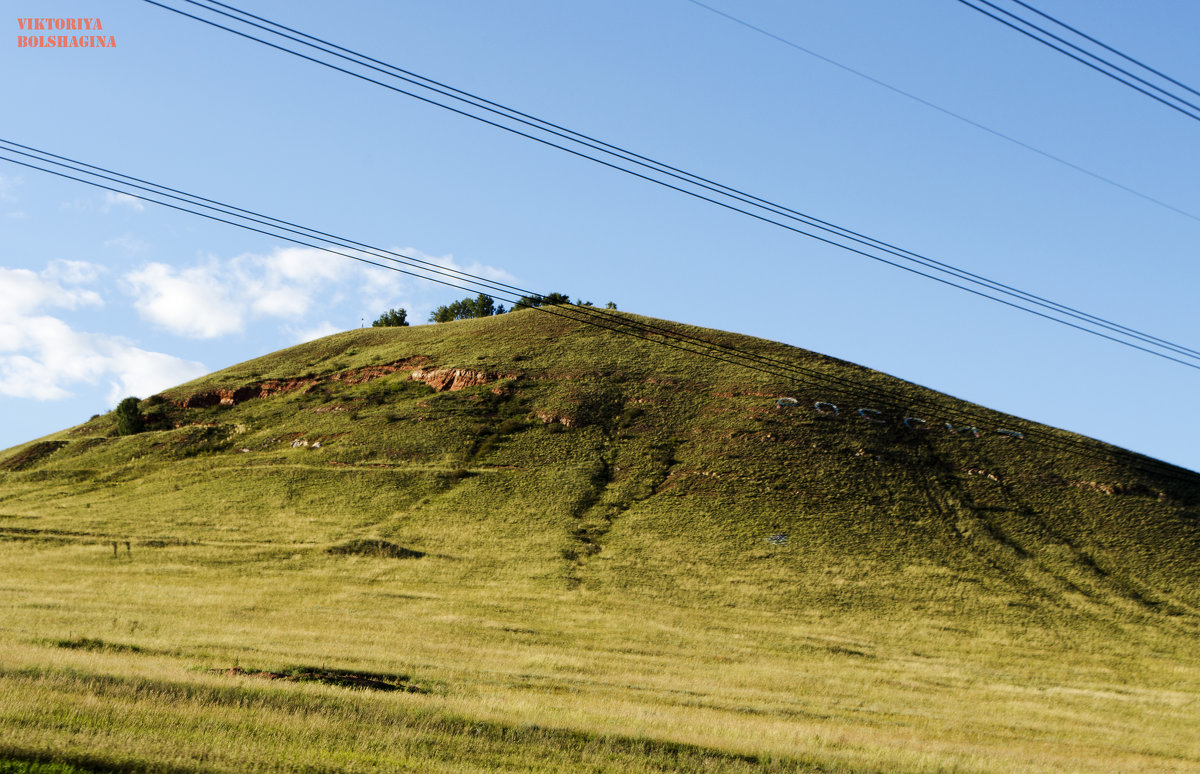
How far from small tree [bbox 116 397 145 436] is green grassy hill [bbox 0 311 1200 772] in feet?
7.69

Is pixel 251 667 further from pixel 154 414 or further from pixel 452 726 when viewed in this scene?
pixel 154 414

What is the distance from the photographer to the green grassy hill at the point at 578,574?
17562mm

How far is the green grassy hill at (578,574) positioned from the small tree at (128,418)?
234cm

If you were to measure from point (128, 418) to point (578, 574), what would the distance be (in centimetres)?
6373

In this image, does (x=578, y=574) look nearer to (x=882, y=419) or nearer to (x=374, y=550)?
(x=374, y=550)

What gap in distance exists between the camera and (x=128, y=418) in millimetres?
92875

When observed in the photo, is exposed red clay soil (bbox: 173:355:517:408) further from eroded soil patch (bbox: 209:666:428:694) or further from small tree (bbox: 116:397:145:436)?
eroded soil patch (bbox: 209:666:428:694)

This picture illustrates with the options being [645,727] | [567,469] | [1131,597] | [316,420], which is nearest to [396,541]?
[567,469]

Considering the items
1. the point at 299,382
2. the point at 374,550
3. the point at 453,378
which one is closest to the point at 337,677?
the point at 374,550

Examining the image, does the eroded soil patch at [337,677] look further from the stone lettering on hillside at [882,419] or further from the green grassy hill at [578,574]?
the stone lettering on hillside at [882,419]

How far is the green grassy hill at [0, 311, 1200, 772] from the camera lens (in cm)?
1756

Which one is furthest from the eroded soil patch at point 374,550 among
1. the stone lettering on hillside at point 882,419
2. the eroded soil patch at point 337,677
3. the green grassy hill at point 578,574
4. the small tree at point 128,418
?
the small tree at point 128,418

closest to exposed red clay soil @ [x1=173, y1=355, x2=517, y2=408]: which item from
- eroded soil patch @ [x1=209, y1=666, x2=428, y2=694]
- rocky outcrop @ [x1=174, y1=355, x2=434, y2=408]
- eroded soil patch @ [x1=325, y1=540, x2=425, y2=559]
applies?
rocky outcrop @ [x1=174, y1=355, x2=434, y2=408]

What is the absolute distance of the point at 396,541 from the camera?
57438 millimetres
